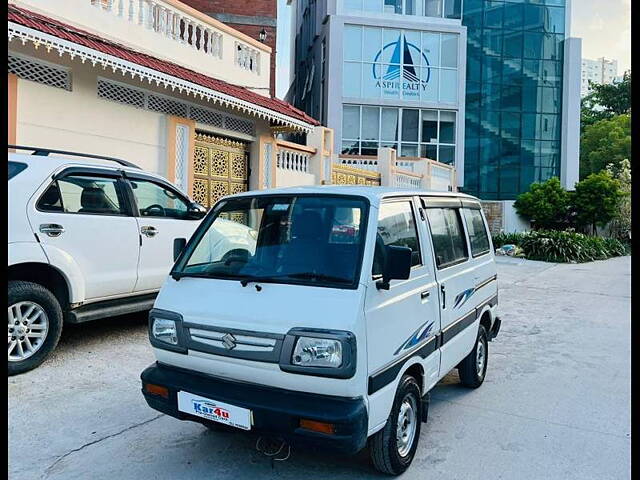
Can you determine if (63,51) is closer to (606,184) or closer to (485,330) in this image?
(485,330)

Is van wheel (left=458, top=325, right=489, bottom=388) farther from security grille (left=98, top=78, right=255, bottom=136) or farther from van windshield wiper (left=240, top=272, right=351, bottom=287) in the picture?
security grille (left=98, top=78, right=255, bottom=136)

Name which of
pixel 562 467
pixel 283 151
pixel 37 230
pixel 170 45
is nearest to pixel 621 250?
pixel 283 151

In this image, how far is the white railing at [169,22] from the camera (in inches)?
363

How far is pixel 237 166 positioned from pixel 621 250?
16621 mm

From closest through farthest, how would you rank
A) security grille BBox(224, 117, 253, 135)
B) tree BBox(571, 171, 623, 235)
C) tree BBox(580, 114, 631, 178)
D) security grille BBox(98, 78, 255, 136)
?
security grille BBox(98, 78, 255, 136) < security grille BBox(224, 117, 253, 135) < tree BBox(571, 171, 623, 235) < tree BBox(580, 114, 631, 178)

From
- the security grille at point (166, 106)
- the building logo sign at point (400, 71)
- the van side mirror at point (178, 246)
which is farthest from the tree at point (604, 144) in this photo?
the van side mirror at point (178, 246)

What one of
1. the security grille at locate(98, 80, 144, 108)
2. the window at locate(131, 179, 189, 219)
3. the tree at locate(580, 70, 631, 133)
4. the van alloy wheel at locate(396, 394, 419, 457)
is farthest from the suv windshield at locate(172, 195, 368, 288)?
the tree at locate(580, 70, 631, 133)

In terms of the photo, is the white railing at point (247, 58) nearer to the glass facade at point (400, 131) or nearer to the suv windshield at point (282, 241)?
the suv windshield at point (282, 241)

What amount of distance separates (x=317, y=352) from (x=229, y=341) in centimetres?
54

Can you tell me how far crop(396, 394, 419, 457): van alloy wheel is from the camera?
3.41 m

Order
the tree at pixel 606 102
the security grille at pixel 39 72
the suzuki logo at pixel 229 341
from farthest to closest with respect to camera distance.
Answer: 1. the tree at pixel 606 102
2. the security grille at pixel 39 72
3. the suzuki logo at pixel 229 341

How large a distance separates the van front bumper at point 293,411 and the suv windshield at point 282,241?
25.5 inches

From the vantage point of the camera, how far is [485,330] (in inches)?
211

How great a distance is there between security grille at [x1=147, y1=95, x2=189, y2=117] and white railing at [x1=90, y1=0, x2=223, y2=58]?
53.1 inches
